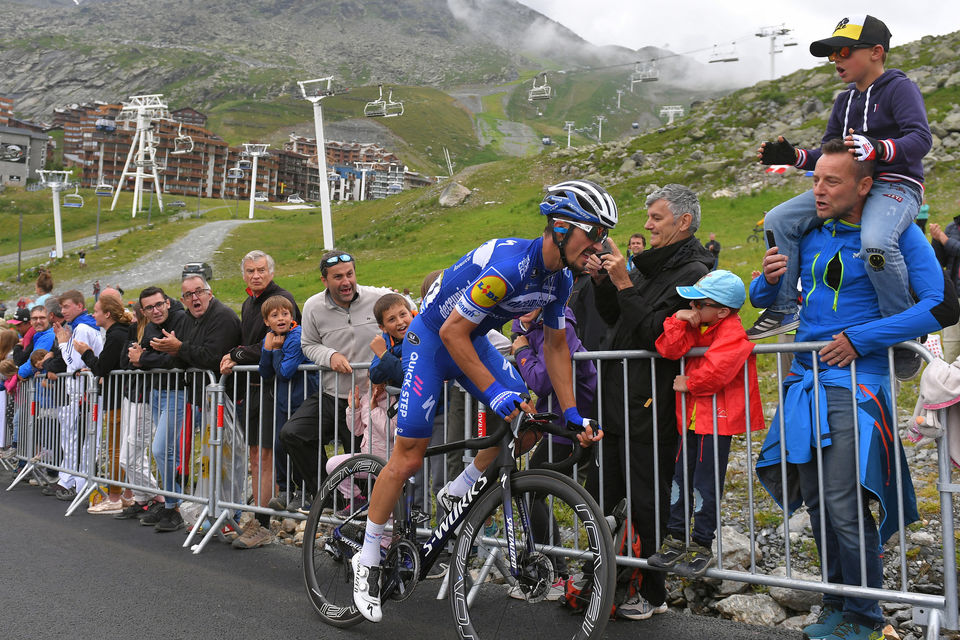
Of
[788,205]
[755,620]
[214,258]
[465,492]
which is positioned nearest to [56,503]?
[465,492]

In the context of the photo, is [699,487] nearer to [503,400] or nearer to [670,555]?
[670,555]

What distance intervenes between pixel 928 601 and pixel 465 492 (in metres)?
2.31

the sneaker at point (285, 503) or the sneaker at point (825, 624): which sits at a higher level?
the sneaker at point (285, 503)

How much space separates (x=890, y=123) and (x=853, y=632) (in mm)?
2736

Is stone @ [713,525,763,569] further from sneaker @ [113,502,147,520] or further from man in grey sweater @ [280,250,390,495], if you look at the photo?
sneaker @ [113,502,147,520]

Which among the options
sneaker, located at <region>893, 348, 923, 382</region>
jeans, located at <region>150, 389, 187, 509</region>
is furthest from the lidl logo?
jeans, located at <region>150, 389, 187, 509</region>

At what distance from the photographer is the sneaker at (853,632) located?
3.79 meters

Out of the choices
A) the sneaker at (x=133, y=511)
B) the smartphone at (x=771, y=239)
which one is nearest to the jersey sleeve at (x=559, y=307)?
the smartphone at (x=771, y=239)

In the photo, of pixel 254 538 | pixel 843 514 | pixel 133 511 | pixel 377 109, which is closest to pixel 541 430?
pixel 843 514

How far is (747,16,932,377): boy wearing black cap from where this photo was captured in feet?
12.9

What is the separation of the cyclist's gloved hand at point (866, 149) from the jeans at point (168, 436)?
21.0ft

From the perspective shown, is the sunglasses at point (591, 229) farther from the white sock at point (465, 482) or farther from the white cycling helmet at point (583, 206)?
the white sock at point (465, 482)

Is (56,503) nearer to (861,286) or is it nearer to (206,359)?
(206,359)

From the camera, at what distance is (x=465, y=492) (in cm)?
430
